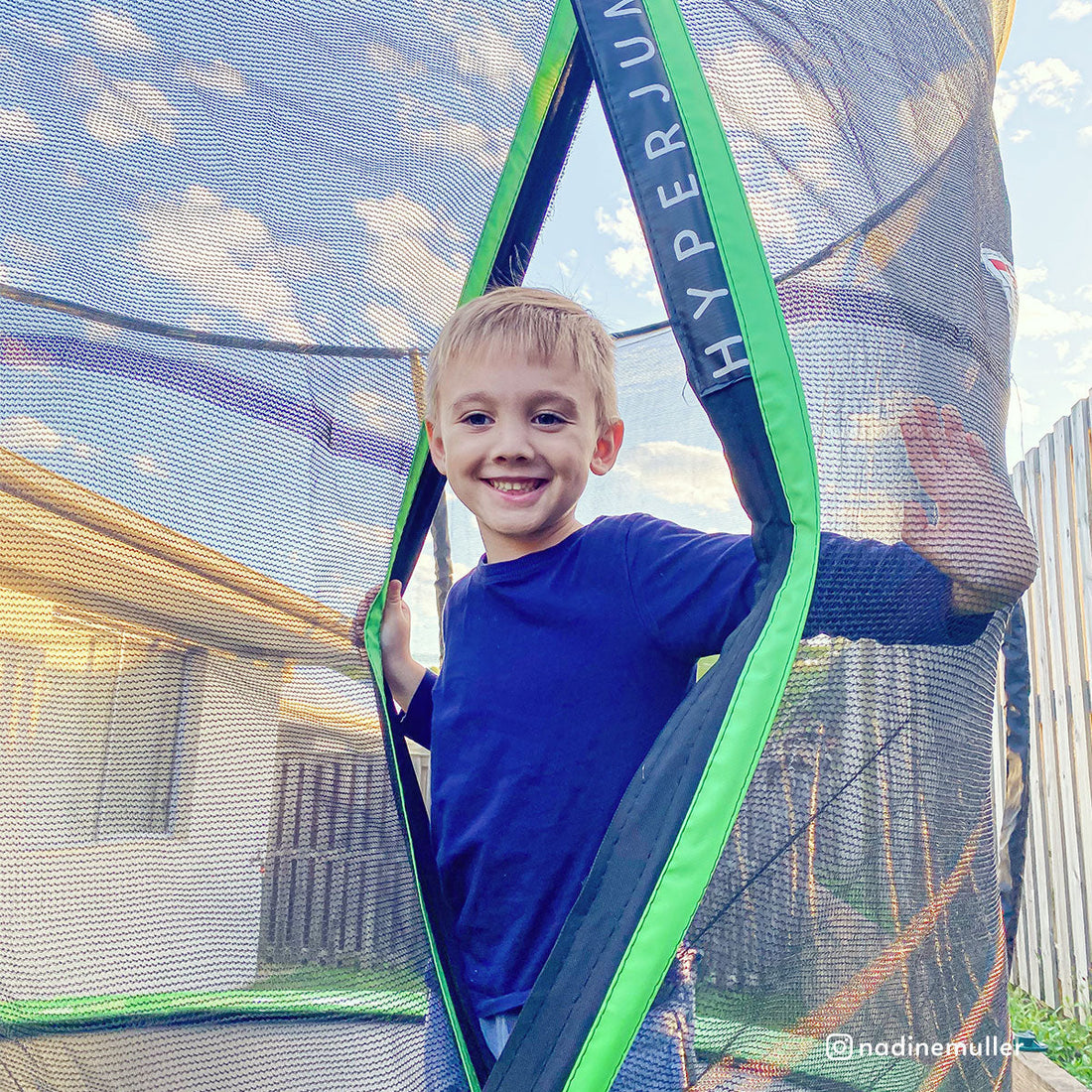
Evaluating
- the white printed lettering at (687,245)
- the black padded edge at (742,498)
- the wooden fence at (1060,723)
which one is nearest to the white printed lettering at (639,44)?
the black padded edge at (742,498)

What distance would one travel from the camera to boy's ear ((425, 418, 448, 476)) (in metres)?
1.08

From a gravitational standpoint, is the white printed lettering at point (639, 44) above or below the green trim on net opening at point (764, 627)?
above

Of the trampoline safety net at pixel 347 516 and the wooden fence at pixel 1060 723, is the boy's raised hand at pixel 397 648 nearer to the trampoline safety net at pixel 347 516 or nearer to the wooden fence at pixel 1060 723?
the trampoline safety net at pixel 347 516

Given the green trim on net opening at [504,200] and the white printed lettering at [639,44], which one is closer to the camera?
the white printed lettering at [639,44]

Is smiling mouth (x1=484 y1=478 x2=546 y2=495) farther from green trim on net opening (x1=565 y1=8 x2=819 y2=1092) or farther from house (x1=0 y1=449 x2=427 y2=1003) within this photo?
green trim on net opening (x1=565 y1=8 x2=819 y2=1092)

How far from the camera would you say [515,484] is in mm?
1007

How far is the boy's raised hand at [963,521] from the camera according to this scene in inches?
25.6

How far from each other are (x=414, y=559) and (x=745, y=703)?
666mm

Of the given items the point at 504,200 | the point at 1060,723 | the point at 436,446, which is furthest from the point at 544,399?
the point at 1060,723

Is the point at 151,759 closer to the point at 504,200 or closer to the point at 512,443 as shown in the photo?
the point at 512,443

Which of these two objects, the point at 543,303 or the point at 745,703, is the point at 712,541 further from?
the point at 543,303

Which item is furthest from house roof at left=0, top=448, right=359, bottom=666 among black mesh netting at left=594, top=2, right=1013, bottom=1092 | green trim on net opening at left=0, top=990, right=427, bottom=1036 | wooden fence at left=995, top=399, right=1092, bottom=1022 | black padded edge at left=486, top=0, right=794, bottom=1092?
wooden fence at left=995, top=399, right=1092, bottom=1022

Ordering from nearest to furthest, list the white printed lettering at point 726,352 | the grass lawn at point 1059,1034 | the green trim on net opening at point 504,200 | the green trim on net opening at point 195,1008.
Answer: the white printed lettering at point 726,352 < the green trim on net opening at point 195,1008 < the green trim on net opening at point 504,200 < the grass lawn at point 1059,1034

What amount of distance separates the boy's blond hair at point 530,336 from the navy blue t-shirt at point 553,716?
0.17 m
